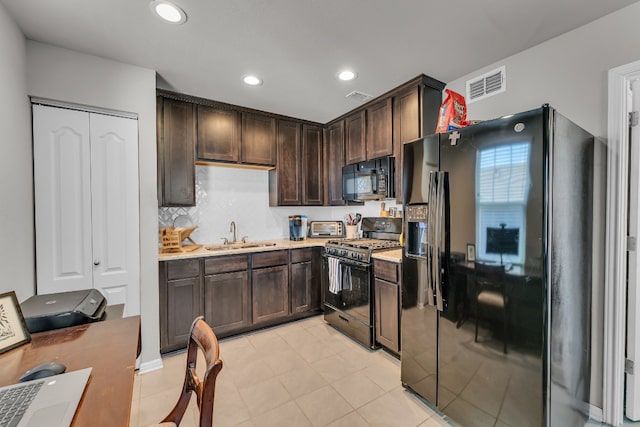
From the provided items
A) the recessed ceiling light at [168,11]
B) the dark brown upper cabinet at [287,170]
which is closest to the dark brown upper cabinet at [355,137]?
the dark brown upper cabinet at [287,170]

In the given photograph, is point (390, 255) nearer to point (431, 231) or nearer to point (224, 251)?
point (431, 231)

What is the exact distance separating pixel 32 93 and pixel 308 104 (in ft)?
7.55

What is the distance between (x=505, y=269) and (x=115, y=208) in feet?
9.25

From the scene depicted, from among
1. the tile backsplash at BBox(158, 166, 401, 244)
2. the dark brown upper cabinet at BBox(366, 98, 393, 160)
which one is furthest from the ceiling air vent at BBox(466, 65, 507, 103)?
the tile backsplash at BBox(158, 166, 401, 244)

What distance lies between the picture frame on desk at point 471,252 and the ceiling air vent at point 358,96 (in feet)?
6.39

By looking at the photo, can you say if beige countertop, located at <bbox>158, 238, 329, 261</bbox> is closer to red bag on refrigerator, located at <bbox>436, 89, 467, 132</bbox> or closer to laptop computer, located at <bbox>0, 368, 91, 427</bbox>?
laptop computer, located at <bbox>0, 368, 91, 427</bbox>

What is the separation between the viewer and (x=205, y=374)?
82cm

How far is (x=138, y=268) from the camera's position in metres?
2.38

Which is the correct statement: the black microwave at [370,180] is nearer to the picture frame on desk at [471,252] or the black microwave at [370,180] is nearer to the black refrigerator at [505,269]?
the black refrigerator at [505,269]

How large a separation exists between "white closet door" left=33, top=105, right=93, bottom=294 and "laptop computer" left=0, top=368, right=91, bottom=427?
169cm

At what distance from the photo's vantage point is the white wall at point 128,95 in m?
2.04

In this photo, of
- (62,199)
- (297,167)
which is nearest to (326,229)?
(297,167)

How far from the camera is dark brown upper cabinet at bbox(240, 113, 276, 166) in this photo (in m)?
3.33

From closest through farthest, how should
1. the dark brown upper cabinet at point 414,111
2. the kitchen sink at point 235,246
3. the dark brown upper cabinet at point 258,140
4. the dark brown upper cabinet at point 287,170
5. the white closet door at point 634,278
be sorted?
the white closet door at point 634,278
the dark brown upper cabinet at point 414,111
the kitchen sink at point 235,246
the dark brown upper cabinet at point 258,140
the dark brown upper cabinet at point 287,170
